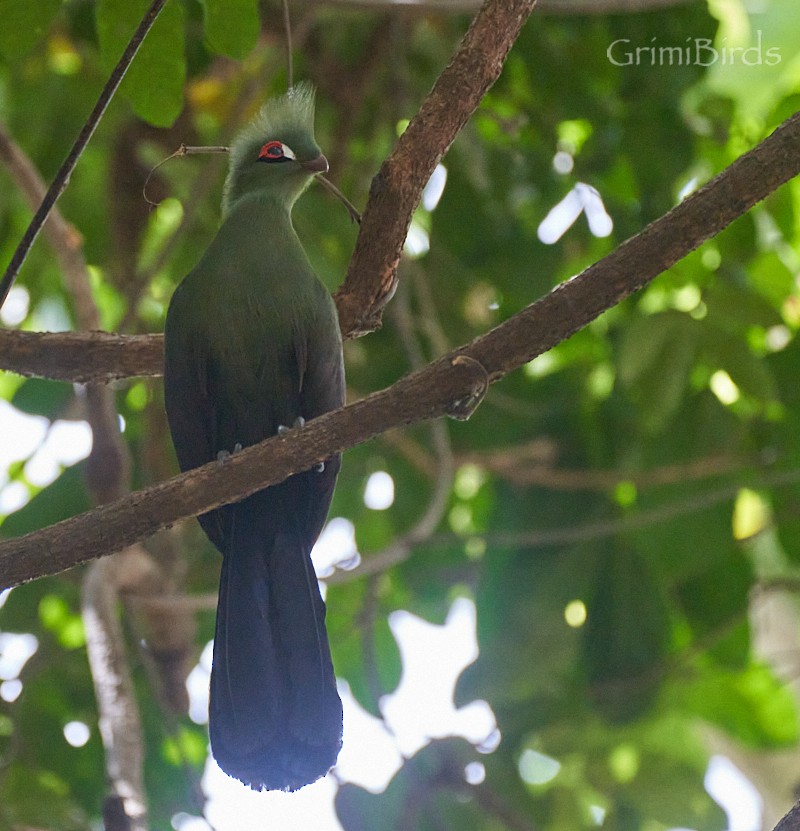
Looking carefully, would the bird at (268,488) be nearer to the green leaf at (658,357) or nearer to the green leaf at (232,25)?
the green leaf at (232,25)

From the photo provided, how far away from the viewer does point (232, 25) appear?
2.76 m

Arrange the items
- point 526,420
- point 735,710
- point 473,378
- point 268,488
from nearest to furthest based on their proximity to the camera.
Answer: point 473,378, point 268,488, point 735,710, point 526,420

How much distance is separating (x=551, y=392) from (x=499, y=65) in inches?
83.3

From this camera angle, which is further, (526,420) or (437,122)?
(526,420)

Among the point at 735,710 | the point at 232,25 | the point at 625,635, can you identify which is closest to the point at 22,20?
the point at 232,25

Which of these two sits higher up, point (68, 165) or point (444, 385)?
point (68, 165)

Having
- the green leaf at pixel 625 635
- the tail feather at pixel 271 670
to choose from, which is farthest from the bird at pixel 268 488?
the green leaf at pixel 625 635

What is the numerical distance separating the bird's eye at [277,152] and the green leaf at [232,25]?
585 mm

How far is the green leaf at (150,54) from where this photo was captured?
276 centimetres

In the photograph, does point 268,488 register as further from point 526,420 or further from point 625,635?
point 526,420

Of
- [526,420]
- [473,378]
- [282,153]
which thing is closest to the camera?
[473,378]

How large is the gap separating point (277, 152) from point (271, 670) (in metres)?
1.51

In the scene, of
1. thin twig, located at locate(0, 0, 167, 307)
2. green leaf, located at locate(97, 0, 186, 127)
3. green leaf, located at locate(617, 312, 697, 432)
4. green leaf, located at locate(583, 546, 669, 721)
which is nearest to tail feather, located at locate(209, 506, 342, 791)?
thin twig, located at locate(0, 0, 167, 307)

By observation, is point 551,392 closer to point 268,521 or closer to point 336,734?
point 268,521
